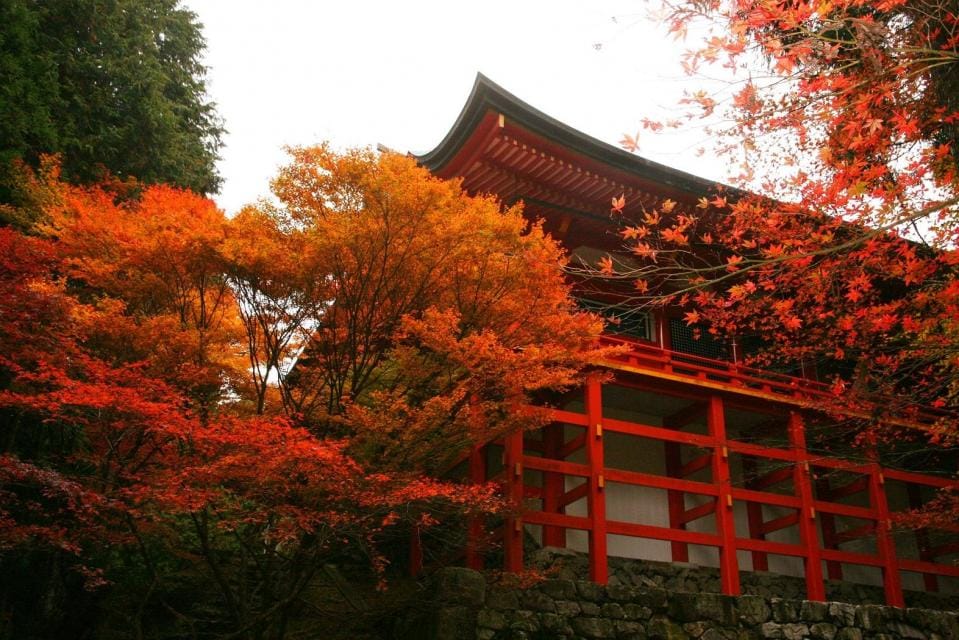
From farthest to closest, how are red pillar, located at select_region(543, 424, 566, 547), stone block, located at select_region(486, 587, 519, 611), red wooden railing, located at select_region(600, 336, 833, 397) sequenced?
red wooden railing, located at select_region(600, 336, 833, 397) → red pillar, located at select_region(543, 424, 566, 547) → stone block, located at select_region(486, 587, 519, 611)

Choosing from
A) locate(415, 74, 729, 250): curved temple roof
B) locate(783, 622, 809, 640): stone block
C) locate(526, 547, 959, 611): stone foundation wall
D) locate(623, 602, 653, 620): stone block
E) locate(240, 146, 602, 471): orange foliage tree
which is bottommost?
locate(783, 622, 809, 640): stone block

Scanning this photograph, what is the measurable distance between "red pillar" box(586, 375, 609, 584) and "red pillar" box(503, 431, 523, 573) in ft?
3.76

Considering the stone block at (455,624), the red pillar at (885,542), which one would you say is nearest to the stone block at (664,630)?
the stone block at (455,624)

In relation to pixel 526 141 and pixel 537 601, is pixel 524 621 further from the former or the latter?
pixel 526 141

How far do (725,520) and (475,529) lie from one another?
13.3 feet

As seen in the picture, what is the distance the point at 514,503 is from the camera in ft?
33.2

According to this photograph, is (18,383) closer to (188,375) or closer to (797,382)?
(188,375)

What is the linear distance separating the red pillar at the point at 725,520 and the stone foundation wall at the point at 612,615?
72 centimetres

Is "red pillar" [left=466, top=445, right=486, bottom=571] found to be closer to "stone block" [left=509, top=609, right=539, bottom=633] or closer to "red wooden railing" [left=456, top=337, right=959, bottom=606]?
"red wooden railing" [left=456, top=337, right=959, bottom=606]

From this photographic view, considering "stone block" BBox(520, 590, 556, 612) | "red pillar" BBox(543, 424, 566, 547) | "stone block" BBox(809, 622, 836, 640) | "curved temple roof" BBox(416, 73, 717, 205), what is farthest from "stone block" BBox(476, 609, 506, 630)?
"curved temple roof" BBox(416, 73, 717, 205)

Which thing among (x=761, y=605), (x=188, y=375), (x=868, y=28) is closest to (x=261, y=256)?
(x=188, y=375)

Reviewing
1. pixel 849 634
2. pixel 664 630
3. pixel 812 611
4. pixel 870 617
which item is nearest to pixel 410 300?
pixel 664 630

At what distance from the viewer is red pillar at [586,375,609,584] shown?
10.9m

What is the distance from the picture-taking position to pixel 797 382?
13969 millimetres
